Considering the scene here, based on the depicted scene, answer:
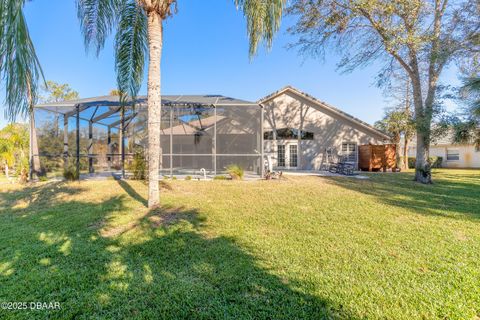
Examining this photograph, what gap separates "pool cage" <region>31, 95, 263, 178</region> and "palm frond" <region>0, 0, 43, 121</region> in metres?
8.47

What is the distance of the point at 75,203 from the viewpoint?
623 cm

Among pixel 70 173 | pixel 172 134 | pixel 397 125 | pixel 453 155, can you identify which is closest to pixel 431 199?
pixel 172 134

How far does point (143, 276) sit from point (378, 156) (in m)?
17.1

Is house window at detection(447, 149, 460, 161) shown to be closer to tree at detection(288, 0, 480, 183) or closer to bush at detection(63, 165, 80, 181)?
tree at detection(288, 0, 480, 183)

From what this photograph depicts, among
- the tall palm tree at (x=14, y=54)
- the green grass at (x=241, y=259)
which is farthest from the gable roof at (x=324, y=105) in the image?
the tall palm tree at (x=14, y=54)

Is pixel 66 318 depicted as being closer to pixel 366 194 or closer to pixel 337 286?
pixel 337 286

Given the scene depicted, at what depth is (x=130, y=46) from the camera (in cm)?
616

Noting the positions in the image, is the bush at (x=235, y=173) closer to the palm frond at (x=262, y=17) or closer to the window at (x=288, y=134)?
the palm frond at (x=262, y=17)

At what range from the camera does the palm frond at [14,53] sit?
161 cm

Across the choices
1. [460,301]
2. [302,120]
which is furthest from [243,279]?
[302,120]

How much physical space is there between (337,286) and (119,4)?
745 centimetres

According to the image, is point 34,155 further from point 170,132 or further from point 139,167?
point 170,132

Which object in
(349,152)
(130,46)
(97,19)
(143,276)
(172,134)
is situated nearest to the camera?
(143,276)

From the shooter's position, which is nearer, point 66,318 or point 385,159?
point 66,318
